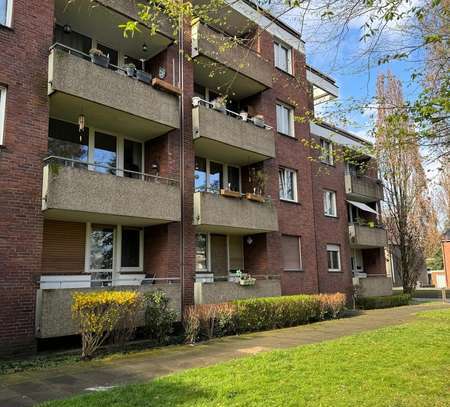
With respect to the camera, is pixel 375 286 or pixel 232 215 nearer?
pixel 232 215

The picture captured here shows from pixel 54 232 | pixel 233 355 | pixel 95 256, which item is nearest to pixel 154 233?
pixel 95 256

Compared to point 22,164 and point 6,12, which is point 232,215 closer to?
point 22,164

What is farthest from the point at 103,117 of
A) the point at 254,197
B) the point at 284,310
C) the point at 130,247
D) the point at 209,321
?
the point at 284,310

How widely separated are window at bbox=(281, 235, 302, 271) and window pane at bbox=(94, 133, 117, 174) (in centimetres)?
906

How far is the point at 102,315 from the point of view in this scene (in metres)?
10.3

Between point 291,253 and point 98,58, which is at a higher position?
point 98,58

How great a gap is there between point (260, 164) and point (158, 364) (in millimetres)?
11990

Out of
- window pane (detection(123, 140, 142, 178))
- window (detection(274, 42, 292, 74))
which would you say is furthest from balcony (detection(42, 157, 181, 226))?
window (detection(274, 42, 292, 74))

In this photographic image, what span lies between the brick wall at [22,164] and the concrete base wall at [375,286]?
1935 centimetres

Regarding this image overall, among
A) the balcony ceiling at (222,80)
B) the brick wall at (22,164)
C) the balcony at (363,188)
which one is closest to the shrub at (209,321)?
the brick wall at (22,164)

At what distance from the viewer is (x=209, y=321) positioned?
44.0 ft

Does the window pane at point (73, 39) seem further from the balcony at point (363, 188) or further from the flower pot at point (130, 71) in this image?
the balcony at point (363, 188)

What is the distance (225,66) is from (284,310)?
1005 centimetres

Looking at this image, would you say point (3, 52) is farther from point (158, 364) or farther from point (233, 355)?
point (233, 355)
